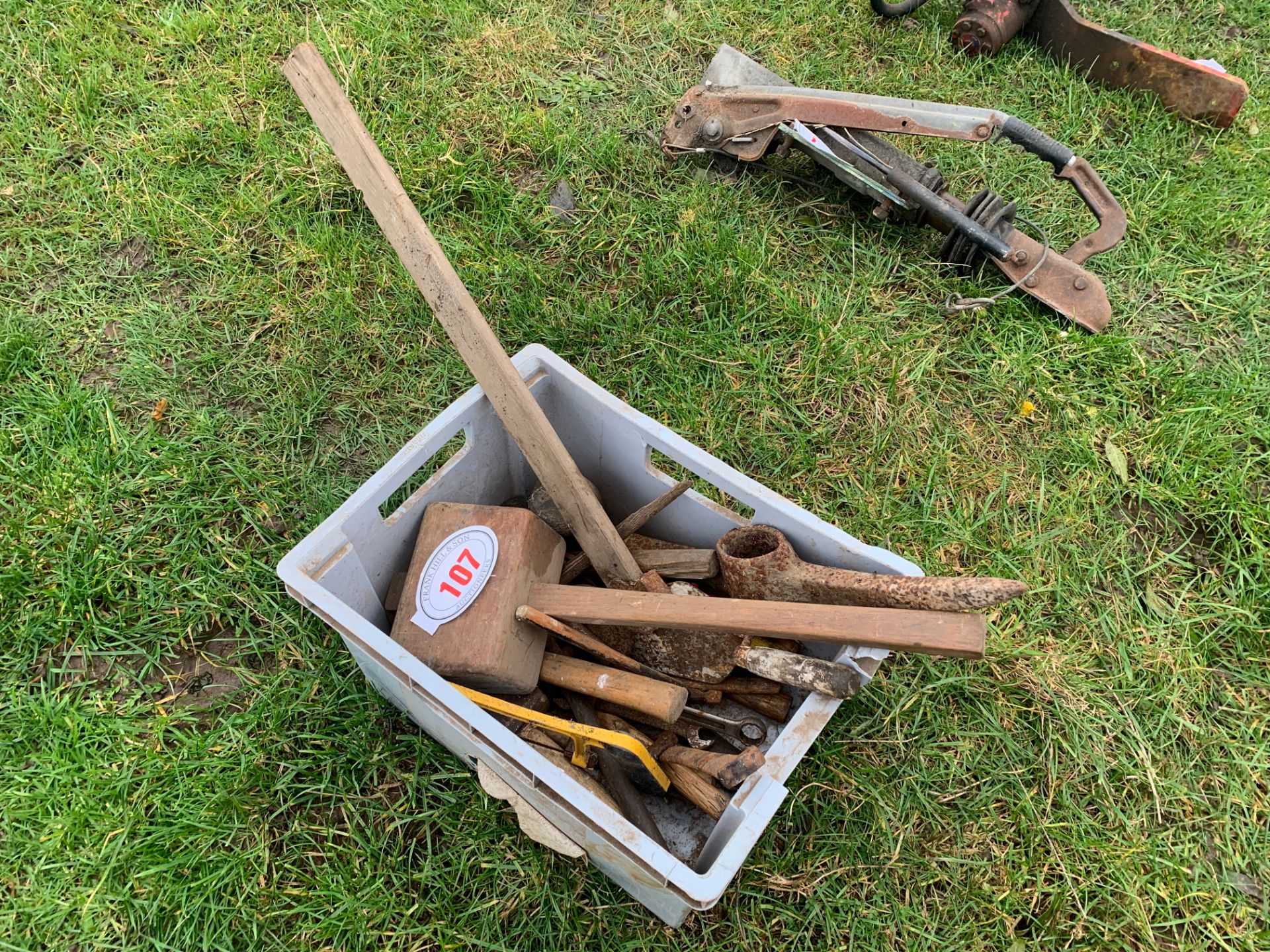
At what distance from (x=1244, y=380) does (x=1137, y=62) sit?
1281 mm

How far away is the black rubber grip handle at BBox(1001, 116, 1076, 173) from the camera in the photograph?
2.51 m

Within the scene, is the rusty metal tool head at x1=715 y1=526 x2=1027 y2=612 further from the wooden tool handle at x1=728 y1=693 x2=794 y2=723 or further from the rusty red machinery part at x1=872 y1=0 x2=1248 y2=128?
the rusty red machinery part at x1=872 y1=0 x2=1248 y2=128

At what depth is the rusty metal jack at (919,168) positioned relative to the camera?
2.54 metres

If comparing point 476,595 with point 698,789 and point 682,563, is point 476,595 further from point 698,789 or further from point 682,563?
point 698,789

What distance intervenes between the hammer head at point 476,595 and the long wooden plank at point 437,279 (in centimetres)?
13

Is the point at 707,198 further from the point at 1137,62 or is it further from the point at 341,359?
the point at 1137,62

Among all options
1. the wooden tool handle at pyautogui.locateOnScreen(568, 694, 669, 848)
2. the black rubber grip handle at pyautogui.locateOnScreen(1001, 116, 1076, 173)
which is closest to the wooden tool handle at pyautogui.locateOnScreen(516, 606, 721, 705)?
the wooden tool handle at pyautogui.locateOnScreen(568, 694, 669, 848)

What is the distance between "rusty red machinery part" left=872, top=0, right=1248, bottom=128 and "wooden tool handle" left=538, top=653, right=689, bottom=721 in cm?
276

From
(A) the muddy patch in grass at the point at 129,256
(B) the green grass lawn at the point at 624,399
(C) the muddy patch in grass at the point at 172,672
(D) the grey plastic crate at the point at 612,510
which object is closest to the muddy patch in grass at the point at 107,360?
(B) the green grass lawn at the point at 624,399

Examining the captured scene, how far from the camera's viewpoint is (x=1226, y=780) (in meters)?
2.01

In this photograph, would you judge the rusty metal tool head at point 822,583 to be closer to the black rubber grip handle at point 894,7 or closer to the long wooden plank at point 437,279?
the long wooden plank at point 437,279

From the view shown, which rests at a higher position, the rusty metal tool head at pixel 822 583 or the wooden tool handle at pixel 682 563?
the rusty metal tool head at pixel 822 583

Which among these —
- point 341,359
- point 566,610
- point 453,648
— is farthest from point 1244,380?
A: point 341,359

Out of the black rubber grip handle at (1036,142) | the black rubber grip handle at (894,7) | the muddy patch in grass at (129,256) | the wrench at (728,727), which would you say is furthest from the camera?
the black rubber grip handle at (894,7)
